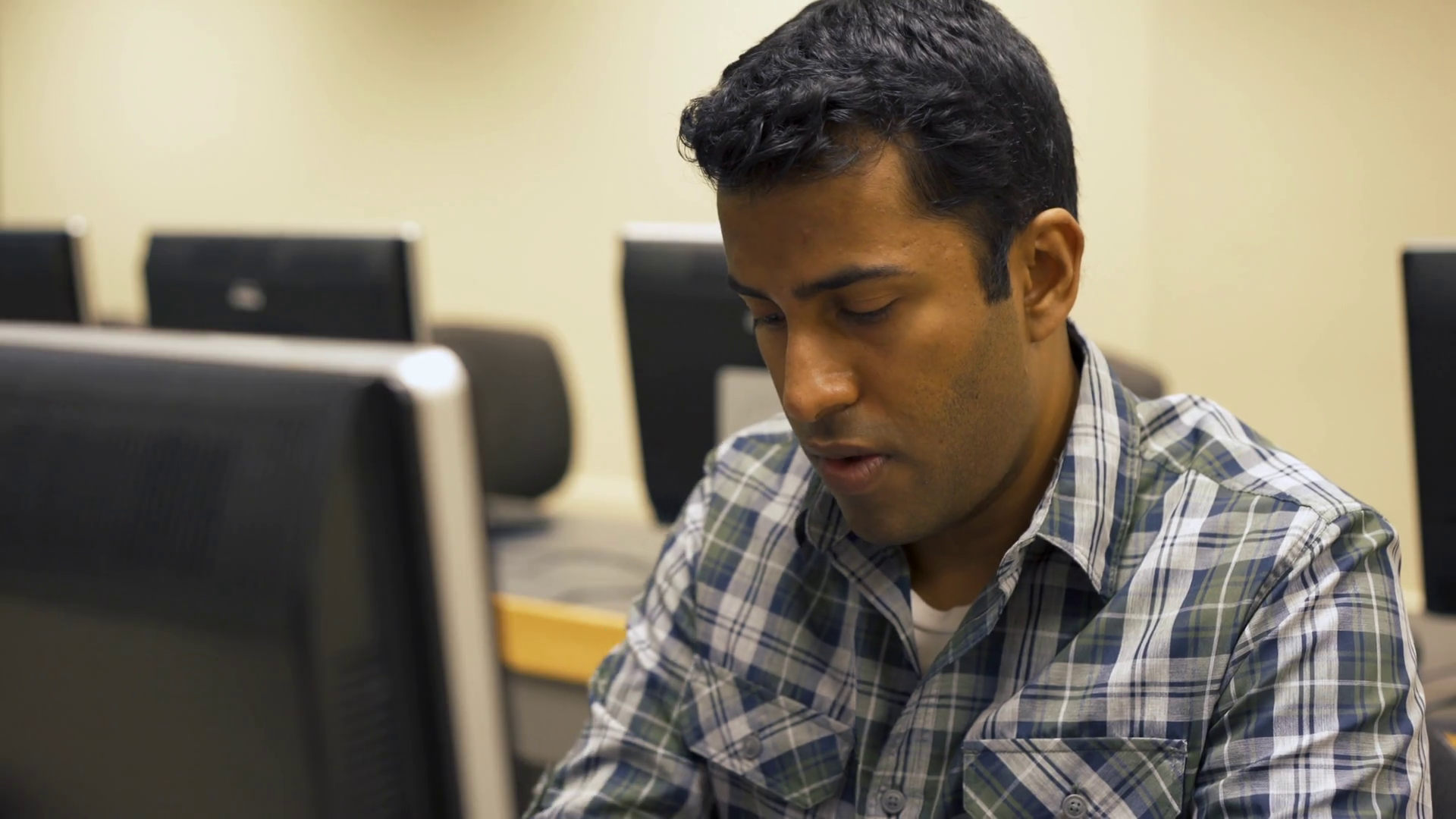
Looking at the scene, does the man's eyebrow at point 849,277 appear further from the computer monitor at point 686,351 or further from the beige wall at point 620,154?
the beige wall at point 620,154

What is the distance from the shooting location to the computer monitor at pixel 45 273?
194 cm

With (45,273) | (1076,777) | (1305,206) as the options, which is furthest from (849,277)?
(1305,206)

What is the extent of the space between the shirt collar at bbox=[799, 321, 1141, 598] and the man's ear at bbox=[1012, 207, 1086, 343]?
0.07 m

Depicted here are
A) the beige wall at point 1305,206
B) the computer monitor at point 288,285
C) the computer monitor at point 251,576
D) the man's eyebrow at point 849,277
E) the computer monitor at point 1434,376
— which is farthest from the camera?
the beige wall at point 1305,206

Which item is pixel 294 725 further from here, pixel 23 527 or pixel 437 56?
pixel 437 56

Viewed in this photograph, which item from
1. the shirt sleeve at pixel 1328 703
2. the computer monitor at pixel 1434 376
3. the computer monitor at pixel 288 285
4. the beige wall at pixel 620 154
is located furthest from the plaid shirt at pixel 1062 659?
the beige wall at pixel 620 154

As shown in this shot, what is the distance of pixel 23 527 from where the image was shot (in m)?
0.48

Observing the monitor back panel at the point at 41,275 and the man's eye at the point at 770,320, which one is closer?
the man's eye at the point at 770,320

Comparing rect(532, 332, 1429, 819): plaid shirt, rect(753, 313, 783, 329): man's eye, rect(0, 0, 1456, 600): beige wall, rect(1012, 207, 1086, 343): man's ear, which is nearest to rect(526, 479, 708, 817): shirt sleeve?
rect(532, 332, 1429, 819): plaid shirt

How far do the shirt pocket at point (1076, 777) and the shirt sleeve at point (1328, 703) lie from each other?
2 cm

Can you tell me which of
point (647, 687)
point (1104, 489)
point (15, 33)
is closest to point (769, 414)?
point (647, 687)

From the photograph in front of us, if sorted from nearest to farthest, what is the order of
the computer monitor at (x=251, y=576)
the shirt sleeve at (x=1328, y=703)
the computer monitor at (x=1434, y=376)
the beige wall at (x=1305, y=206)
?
the computer monitor at (x=251, y=576) → the shirt sleeve at (x=1328, y=703) → the computer monitor at (x=1434, y=376) → the beige wall at (x=1305, y=206)

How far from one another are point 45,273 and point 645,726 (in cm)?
136

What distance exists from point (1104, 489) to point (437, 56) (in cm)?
355
